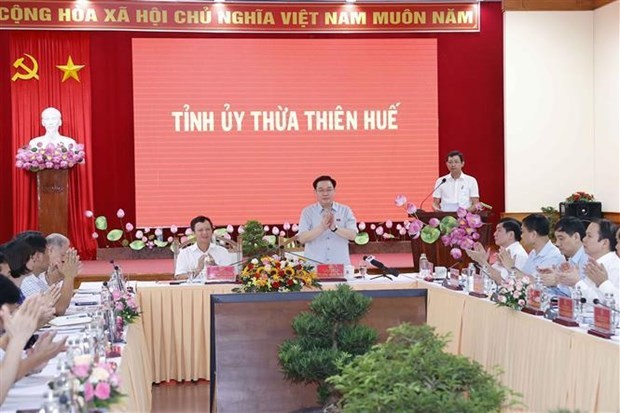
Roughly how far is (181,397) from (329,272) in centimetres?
114

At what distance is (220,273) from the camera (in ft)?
18.1

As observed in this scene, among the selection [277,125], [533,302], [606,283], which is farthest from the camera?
[277,125]

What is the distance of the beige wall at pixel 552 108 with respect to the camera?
9633 millimetres

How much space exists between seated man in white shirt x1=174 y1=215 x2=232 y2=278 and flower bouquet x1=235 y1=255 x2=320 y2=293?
691mm

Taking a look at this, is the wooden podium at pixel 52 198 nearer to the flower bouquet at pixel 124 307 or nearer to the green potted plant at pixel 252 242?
the green potted plant at pixel 252 242

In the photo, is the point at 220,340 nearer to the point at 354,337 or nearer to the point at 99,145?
the point at 354,337

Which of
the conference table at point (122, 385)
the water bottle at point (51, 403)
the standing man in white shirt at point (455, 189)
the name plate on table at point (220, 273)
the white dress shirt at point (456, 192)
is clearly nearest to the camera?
the water bottle at point (51, 403)

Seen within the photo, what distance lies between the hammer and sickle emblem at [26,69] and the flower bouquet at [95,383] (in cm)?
747

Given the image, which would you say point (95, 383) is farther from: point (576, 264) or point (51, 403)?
point (576, 264)

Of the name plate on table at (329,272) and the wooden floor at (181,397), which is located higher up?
the name plate on table at (329,272)

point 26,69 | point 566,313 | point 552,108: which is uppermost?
point 26,69

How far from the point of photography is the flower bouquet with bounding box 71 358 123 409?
2.21 m

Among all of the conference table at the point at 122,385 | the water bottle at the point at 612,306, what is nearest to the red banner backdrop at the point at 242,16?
the conference table at the point at 122,385

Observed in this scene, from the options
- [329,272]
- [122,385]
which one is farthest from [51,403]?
[329,272]
